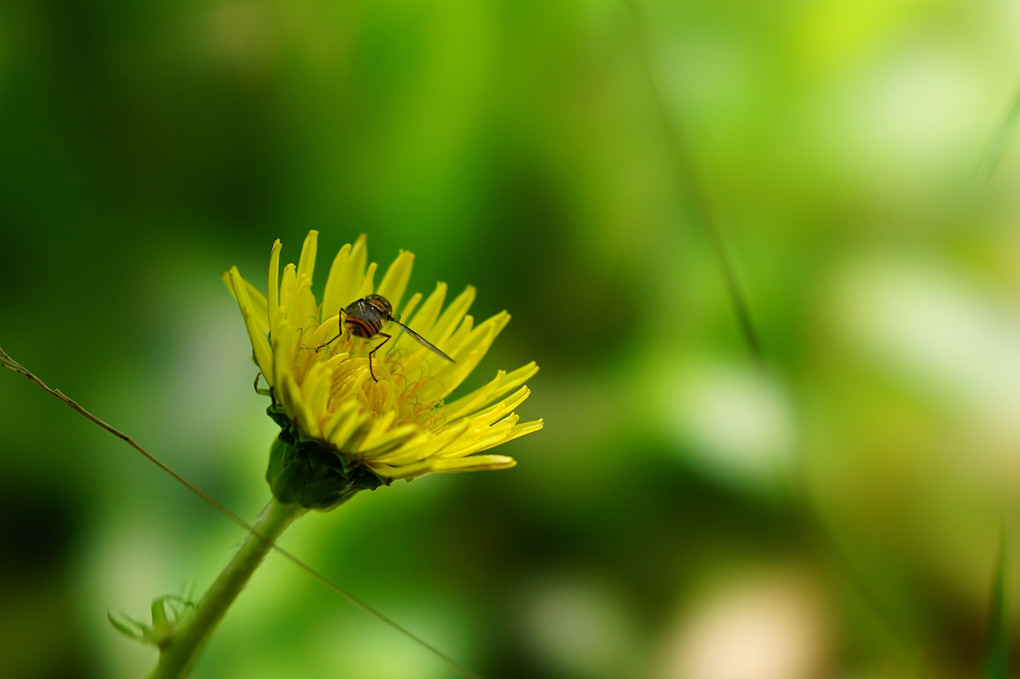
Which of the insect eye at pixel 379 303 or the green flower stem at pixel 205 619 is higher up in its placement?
the insect eye at pixel 379 303

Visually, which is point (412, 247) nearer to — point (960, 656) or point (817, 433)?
point (817, 433)

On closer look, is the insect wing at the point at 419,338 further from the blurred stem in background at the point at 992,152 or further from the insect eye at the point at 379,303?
the blurred stem in background at the point at 992,152

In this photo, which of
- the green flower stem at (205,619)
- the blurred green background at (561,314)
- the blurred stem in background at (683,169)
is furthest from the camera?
the blurred stem in background at (683,169)

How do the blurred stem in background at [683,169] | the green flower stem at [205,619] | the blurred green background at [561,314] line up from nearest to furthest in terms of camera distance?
the green flower stem at [205,619]
the blurred green background at [561,314]
the blurred stem in background at [683,169]

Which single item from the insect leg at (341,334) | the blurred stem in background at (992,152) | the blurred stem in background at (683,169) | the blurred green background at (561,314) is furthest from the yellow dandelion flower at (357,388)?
the blurred stem in background at (992,152)

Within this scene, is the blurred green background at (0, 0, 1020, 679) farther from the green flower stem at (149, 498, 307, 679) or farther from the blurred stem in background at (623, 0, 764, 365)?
the green flower stem at (149, 498, 307, 679)

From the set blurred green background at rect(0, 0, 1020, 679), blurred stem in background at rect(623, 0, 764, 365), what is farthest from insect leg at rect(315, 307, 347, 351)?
blurred stem in background at rect(623, 0, 764, 365)

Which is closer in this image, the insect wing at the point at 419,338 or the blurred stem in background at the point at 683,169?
the insect wing at the point at 419,338
